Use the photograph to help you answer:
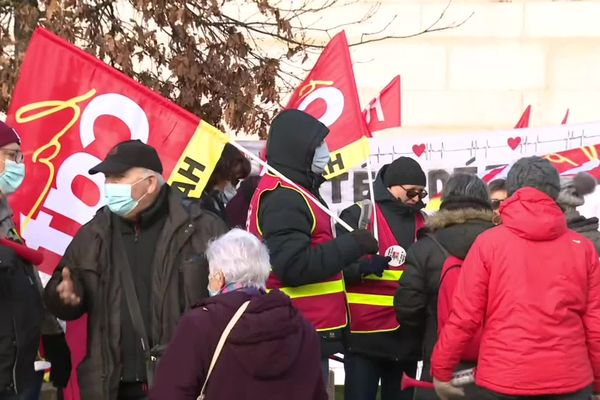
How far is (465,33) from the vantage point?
12844 millimetres

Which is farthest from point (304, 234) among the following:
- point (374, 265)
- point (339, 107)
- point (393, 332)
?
point (339, 107)

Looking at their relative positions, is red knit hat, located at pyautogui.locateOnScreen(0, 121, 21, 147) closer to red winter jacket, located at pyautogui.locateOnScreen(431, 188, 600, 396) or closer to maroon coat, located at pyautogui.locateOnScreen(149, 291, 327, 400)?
maroon coat, located at pyautogui.locateOnScreen(149, 291, 327, 400)

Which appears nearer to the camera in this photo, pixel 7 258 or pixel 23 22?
pixel 7 258

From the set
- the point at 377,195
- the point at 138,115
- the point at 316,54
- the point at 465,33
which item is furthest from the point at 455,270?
the point at 465,33

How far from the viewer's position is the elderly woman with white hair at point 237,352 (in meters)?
3.49

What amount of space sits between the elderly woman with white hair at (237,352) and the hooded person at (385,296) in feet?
7.48

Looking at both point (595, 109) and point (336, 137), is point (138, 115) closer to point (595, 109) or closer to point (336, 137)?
point (336, 137)

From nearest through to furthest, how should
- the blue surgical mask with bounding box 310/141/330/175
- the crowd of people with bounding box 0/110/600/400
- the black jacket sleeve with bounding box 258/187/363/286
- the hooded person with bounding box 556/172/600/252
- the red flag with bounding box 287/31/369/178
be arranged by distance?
the crowd of people with bounding box 0/110/600/400, the black jacket sleeve with bounding box 258/187/363/286, the blue surgical mask with bounding box 310/141/330/175, the hooded person with bounding box 556/172/600/252, the red flag with bounding box 287/31/369/178

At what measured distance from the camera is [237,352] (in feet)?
11.4

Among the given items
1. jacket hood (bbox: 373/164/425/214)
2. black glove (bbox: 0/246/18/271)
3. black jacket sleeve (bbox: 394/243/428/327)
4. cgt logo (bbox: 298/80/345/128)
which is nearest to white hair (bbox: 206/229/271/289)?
black glove (bbox: 0/246/18/271)

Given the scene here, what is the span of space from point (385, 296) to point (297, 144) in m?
1.25

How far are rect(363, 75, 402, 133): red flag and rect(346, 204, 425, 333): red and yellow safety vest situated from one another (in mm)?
2727

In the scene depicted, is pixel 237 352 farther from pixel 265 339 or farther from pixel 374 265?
pixel 374 265

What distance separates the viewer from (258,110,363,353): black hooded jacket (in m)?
4.95
